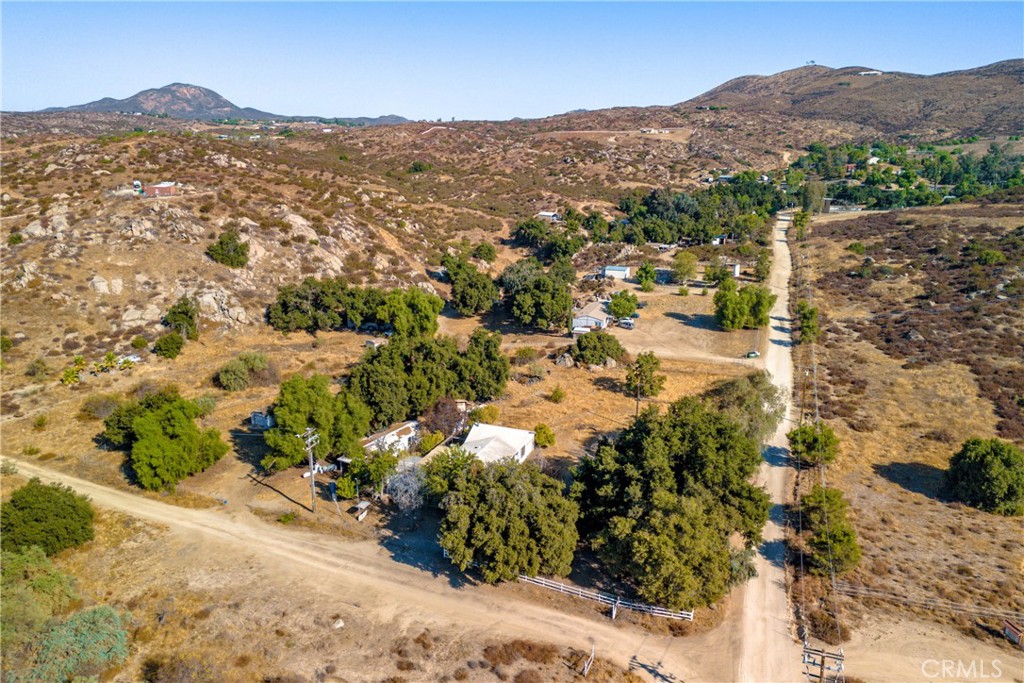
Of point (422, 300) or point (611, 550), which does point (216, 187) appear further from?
point (611, 550)

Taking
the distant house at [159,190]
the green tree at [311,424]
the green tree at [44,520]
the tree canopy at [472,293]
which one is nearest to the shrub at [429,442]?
the green tree at [311,424]

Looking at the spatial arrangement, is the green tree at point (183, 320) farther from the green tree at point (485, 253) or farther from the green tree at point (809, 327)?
the green tree at point (809, 327)

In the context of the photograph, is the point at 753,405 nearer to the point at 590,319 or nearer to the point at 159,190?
the point at 590,319

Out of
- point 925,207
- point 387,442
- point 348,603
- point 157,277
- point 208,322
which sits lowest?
point 348,603

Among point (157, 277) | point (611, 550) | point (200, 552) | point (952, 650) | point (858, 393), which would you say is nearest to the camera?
point (952, 650)

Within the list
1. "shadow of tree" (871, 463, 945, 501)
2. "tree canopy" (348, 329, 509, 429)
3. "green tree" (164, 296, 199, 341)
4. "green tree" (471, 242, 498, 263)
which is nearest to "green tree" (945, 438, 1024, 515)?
"shadow of tree" (871, 463, 945, 501)

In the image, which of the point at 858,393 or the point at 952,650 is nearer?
the point at 952,650

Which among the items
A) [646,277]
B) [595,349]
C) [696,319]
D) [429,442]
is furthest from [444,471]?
[646,277]

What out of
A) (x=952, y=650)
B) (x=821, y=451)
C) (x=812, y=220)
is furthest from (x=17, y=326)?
(x=812, y=220)

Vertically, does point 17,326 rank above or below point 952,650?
above
